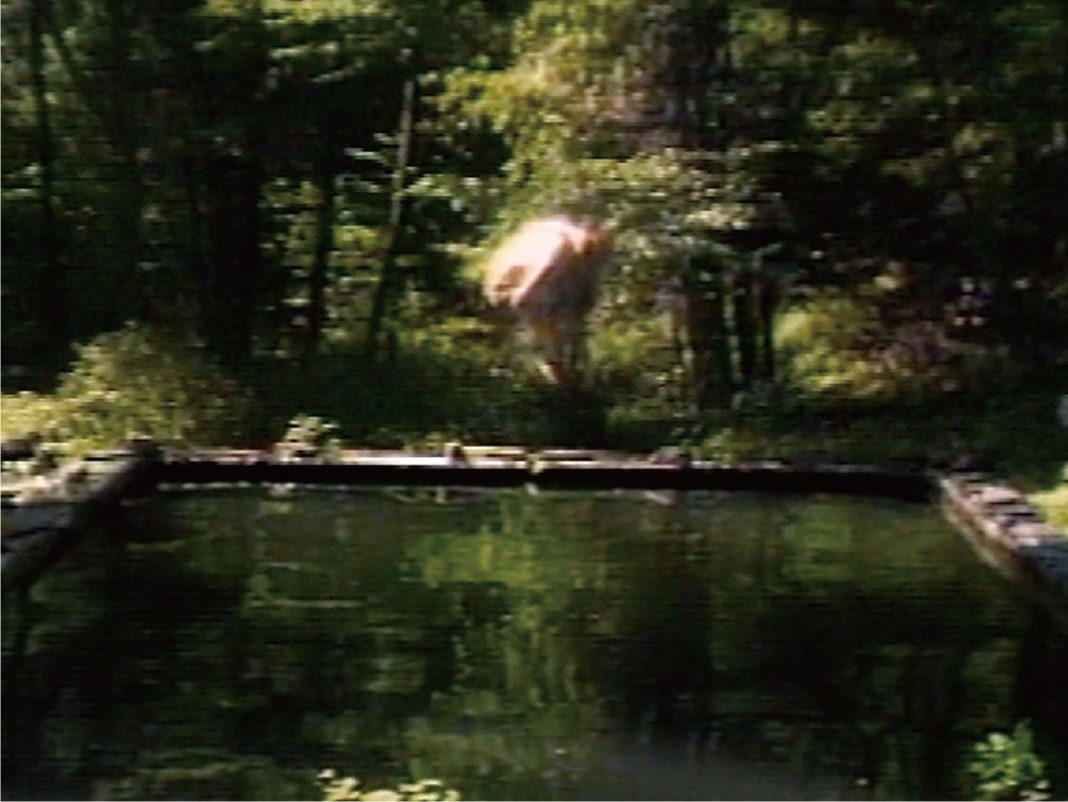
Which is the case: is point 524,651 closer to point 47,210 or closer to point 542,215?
point 542,215

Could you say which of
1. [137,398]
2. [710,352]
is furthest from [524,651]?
[137,398]

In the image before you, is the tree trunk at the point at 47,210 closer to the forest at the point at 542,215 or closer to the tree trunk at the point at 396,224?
the forest at the point at 542,215

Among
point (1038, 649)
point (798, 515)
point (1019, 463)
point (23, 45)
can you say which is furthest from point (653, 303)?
point (23, 45)

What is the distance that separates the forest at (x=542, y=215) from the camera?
2777 mm

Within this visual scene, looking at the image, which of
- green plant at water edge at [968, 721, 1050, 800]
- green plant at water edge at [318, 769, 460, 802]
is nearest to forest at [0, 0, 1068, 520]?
green plant at water edge at [968, 721, 1050, 800]

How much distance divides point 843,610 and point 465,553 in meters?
0.66

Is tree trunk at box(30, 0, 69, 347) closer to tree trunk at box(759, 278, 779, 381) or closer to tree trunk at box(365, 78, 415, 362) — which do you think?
tree trunk at box(365, 78, 415, 362)

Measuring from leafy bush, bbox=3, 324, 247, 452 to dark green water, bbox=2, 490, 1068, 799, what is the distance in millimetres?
140

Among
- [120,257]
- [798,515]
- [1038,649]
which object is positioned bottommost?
[1038,649]

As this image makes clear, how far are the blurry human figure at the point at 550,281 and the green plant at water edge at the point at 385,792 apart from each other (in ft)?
3.29

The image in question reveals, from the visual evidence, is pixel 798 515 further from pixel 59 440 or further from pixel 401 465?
pixel 59 440

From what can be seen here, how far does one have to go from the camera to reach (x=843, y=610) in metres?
2.53

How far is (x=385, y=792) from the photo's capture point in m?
2.10

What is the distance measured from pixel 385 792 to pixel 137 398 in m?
0.96
